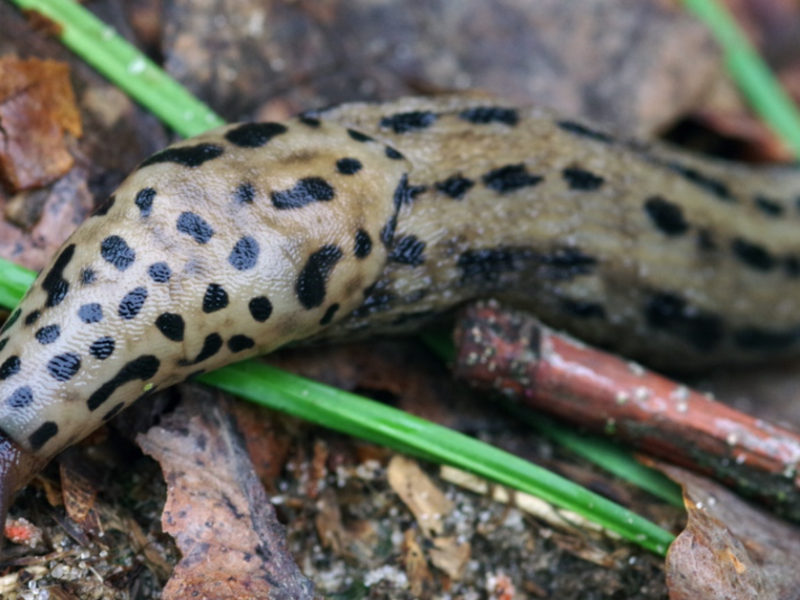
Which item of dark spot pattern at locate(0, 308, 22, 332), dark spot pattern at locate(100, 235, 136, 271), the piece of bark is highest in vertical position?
dark spot pattern at locate(100, 235, 136, 271)

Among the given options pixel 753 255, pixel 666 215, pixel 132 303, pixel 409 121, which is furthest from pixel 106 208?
pixel 753 255

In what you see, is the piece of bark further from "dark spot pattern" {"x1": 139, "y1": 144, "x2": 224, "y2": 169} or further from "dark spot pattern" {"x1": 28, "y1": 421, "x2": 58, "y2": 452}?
"dark spot pattern" {"x1": 28, "y1": 421, "x2": 58, "y2": 452}

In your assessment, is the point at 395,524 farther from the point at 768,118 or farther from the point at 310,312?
the point at 768,118

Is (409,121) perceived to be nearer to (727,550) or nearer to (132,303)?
(132,303)

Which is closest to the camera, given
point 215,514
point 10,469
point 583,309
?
point 10,469

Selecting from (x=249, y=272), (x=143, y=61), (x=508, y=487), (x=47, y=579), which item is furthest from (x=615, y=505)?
(x=143, y=61)

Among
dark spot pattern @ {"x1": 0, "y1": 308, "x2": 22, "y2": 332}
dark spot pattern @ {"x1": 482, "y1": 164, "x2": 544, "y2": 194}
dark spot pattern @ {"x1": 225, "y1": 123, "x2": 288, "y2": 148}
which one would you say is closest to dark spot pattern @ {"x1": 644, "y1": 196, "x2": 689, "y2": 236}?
dark spot pattern @ {"x1": 482, "y1": 164, "x2": 544, "y2": 194}
